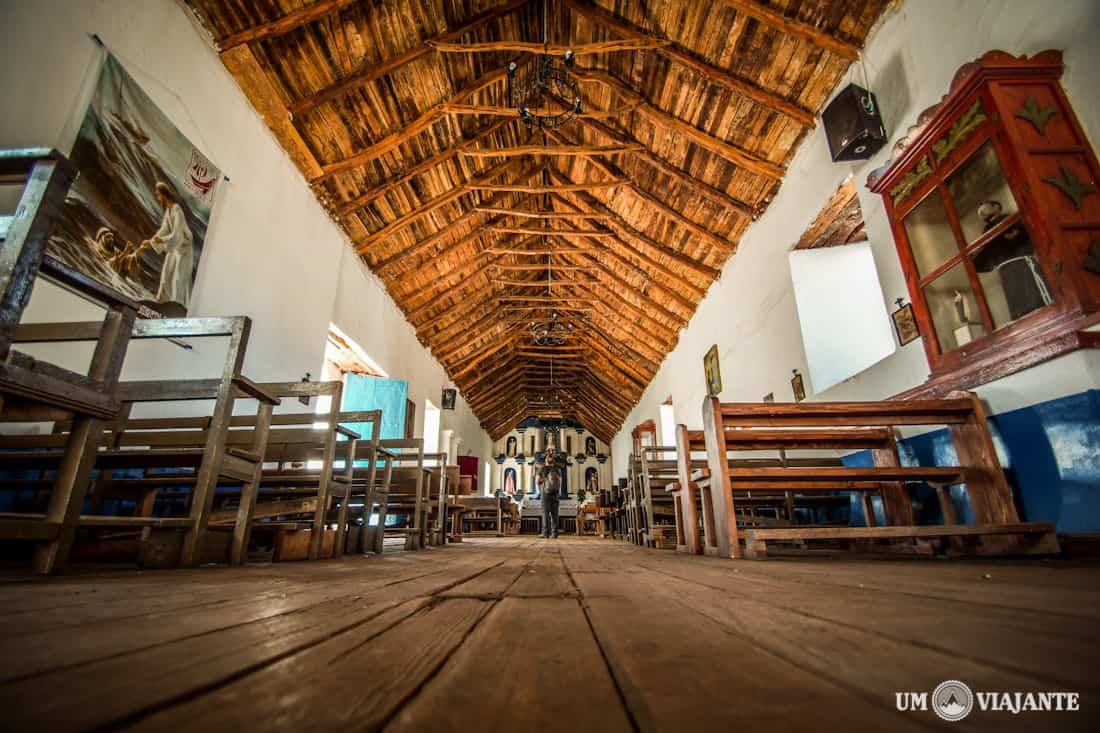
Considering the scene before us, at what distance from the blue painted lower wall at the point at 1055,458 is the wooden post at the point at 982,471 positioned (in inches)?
2.9

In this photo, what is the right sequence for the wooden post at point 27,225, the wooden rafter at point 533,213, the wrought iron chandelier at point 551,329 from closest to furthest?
the wooden post at point 27,225 → the wooden rafter at point 533,213 → the wrought iron chandelier at point 551,329

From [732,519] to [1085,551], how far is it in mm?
1369

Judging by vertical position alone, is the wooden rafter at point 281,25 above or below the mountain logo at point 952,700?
above

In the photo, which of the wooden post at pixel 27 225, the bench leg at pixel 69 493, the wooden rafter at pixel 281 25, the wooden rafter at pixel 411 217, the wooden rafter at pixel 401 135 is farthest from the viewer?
the wooden rafter at pixel 411 217

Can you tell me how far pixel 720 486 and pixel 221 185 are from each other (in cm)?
488

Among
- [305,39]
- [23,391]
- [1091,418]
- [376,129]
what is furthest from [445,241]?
[1091,418]

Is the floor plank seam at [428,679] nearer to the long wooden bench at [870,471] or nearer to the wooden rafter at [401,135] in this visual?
the long wooden bench at [870,471]

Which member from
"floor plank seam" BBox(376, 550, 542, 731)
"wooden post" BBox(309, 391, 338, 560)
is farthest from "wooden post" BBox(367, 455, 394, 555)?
"floor plank seam" BBox(376, 550, 542, 731)

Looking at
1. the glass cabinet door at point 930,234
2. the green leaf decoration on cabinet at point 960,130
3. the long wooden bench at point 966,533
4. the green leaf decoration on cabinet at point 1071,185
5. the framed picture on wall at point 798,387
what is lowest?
the long wooden bench at point 966,533

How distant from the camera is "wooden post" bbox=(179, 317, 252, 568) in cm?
192

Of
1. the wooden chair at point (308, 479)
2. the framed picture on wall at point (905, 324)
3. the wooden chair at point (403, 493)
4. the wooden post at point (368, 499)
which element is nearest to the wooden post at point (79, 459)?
the wooden chair at point (308, 479)

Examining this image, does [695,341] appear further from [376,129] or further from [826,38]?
[376,129]

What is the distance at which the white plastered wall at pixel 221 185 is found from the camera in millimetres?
2775

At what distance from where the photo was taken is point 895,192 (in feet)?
10.6
